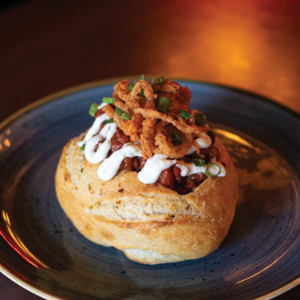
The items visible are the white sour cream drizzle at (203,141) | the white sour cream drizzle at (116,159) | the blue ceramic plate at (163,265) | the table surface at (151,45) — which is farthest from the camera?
the table surface at (151,45)

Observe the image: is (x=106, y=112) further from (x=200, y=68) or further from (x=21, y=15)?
(x=21, y=15)

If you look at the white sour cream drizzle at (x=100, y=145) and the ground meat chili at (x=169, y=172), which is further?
the white sour cream drizzle at (x=100, y=145)

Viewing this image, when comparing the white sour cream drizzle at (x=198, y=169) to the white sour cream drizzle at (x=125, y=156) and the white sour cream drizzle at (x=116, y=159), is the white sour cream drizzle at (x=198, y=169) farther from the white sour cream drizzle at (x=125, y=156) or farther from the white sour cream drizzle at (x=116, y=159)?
the white sour cream drizzle at (x=116, y=159)

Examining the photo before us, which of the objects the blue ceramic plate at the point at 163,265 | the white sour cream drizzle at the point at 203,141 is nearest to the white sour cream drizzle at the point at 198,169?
the white sour cream drizzle at the point at 203,141

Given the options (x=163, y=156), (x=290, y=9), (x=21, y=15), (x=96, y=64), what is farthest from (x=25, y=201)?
(x=290, y=9)

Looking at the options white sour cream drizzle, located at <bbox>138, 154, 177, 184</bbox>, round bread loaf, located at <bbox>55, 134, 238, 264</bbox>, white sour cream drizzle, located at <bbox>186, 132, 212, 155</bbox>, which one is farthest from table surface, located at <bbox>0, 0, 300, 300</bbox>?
white sour cream drizzle, located at <bbox>138, 154, 177, 184</bbox>

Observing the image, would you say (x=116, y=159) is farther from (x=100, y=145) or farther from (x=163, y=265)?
(x=163, y=265)
